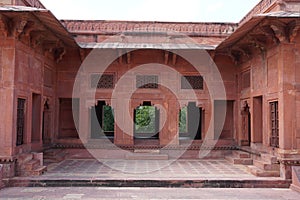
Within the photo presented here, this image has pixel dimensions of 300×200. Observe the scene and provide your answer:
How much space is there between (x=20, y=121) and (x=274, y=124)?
7.61 m

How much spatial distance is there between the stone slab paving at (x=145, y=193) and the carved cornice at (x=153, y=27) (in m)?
6.69

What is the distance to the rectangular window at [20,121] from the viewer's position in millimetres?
9531

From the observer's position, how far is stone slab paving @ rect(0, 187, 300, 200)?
24.7 ft

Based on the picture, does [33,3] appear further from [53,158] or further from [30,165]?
[53,158]

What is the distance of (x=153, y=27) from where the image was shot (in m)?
12.9

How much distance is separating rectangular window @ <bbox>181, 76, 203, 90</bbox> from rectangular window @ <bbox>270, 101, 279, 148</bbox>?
3741 mm

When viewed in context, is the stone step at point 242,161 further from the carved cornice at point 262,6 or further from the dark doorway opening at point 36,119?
the dark doorway opening at point 36,119

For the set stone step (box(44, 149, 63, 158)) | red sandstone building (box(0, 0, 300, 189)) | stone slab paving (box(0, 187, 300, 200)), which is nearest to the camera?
stone slab paving (box(0, 187, 300, 200))

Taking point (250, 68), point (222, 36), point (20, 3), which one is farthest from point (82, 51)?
point (250, 68)

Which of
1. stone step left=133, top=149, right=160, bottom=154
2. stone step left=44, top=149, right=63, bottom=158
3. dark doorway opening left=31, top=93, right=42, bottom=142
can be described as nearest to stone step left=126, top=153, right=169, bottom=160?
stone step left=133, top=149, right=160, bottom=154

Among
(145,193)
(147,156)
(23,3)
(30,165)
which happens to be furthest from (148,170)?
(23,3)

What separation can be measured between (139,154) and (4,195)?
576cm

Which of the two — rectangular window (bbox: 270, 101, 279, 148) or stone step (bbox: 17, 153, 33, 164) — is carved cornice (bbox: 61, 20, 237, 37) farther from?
stone step (bbox: 17, 153, 33, 164)

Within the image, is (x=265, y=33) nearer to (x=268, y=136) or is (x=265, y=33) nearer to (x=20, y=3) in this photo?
(x=268, y=136)
